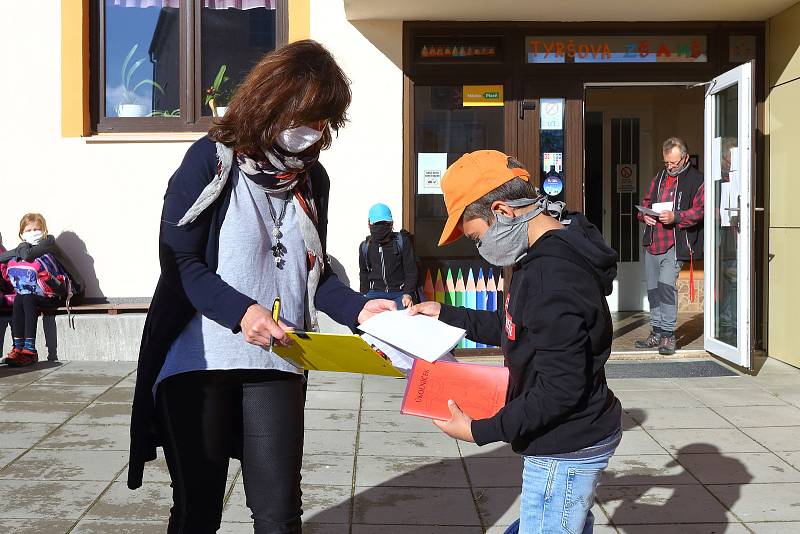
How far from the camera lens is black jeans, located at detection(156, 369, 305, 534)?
293 cm

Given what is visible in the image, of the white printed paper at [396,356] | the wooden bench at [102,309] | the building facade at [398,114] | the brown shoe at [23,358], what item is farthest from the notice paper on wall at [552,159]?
Answer: the white printed paper at [396,356]

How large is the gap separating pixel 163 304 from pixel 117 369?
596 centimetres

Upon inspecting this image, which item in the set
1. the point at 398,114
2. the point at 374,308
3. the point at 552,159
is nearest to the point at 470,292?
the point at 552,159

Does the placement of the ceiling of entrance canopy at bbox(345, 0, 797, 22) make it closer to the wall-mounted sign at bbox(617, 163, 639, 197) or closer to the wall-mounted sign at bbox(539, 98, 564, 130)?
the wall-mounted sign at bbox(539, 98, 564, 130)

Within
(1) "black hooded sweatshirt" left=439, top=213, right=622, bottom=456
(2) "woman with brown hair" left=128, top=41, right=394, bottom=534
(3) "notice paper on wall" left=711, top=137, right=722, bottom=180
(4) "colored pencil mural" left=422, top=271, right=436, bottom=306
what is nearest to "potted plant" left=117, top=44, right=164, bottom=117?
(4) "colored pencil mural" left=422, top=271, right=436, bottom=306

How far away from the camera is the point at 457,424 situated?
276cm

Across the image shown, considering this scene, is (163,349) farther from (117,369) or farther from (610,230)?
(610,230)

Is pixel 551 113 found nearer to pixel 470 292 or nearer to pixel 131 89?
pixel 470 292

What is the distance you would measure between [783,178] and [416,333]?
22.5ft

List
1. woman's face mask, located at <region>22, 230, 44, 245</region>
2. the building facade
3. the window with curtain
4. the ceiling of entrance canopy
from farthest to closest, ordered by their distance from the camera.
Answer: the window with curtain
the building facade
woman's face mask, located at <region>22, 230, 44, 245</region>
the ceiling of entrance canopy

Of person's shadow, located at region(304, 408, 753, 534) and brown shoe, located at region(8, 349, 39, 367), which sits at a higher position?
brown shoe, located at region(8, 349, 39, 367)

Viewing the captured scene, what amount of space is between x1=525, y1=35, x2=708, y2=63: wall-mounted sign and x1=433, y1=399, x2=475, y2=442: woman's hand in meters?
6.77

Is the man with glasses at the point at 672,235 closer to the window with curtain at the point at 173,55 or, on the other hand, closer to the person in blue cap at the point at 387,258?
the person in blue cap at the point at 387,258

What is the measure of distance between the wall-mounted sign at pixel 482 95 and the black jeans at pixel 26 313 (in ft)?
13.3
